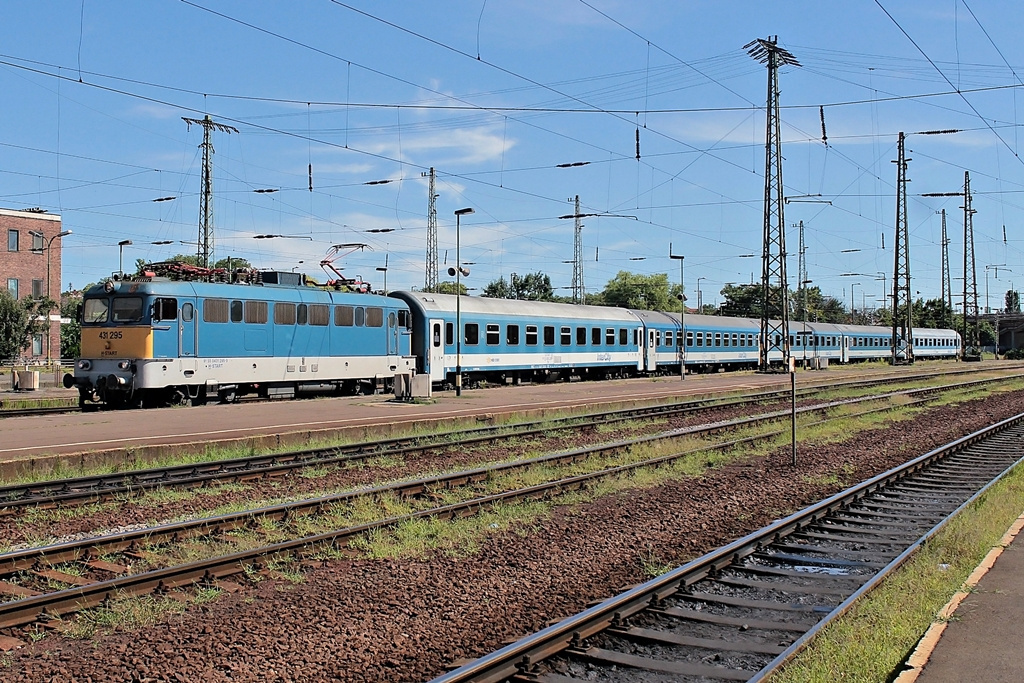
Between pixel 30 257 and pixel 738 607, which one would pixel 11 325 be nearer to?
pixel 30 257

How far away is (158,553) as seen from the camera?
977 centimetres

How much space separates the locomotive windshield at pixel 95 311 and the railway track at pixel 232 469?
10238 millimetres

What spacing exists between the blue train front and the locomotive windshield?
0.09 ft

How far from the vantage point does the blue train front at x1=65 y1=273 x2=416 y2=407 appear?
23891 mm

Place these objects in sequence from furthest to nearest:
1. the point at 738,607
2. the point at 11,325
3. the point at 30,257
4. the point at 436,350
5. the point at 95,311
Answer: the point at 30,257
the point at 11,325
the point at 436,350
the point at 95,311
the point at 738,607

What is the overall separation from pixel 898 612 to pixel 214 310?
21.4m

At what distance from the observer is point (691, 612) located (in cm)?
781

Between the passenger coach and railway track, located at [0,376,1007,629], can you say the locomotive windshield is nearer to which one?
the passenger coach

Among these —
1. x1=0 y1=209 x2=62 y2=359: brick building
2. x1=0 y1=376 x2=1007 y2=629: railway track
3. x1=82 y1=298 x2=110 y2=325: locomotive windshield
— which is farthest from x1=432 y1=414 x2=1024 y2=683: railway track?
x1=0 y1=209 x2=62 y2=359: brick building

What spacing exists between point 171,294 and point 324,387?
702 cm

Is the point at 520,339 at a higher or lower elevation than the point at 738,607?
higher

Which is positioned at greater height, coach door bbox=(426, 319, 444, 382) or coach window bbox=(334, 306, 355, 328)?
coach window bbox=(334, 306, 355, 328)

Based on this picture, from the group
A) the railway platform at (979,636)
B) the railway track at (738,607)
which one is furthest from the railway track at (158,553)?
the railway platform at (979,636)

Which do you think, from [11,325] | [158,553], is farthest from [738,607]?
[11,325]
